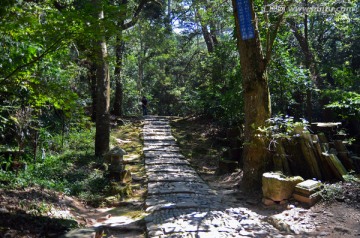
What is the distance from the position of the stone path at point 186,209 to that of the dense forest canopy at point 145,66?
6.28 feet

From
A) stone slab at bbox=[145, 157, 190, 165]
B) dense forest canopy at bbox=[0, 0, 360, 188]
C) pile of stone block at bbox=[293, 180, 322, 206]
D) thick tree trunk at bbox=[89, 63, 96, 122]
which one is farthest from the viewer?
thick tree trunk at bbox=[89, 63, 96, 122]

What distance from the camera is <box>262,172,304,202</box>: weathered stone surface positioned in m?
5.16

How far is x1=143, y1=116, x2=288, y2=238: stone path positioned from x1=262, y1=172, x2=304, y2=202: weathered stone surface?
56cm

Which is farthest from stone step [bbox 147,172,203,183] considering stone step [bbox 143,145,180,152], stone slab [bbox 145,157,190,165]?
stone step [bbox 143,145,180,152]

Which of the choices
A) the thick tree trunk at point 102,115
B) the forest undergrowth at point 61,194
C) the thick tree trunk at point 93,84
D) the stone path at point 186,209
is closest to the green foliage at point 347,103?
the stone path at point 186,209

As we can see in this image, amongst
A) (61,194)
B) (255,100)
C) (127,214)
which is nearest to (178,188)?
(127,214)

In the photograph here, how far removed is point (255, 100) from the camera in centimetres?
613

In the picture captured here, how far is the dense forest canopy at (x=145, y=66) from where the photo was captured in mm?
4191

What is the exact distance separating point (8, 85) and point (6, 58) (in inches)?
19.3

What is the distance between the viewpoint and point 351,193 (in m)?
4.83

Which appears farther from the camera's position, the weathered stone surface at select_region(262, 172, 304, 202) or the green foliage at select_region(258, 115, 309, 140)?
the green foliage at select_region(258, 115, 309, 140)

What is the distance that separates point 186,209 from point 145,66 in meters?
19.1

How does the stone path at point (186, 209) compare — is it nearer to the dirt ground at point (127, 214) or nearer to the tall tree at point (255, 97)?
the dirt ground at point (127, 214)

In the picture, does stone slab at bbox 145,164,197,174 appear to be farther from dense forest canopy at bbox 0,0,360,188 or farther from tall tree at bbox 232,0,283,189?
tall tree at bbox 232,0,283,189
